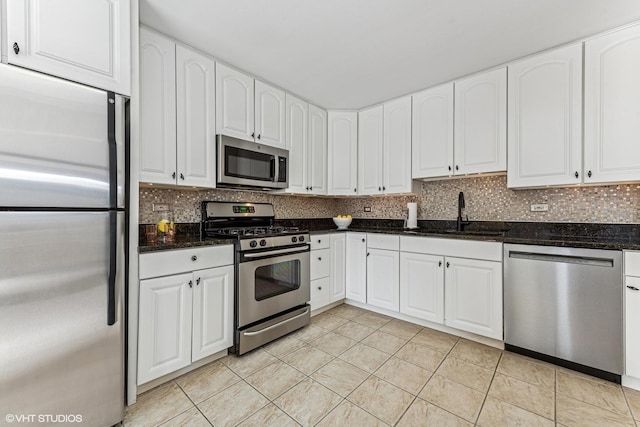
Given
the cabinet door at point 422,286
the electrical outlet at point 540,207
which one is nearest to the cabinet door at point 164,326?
the cabinet door at point 422,286

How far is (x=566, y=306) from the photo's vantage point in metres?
1.99

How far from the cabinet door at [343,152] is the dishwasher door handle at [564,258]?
5.98ft

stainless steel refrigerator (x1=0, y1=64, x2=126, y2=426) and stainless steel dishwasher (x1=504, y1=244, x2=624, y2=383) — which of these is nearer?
stainless steel refrigerator (x1=0, y1=64, x2=126, y2=426)

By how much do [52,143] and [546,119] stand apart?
3.23m

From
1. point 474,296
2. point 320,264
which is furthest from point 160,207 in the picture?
point 474,296

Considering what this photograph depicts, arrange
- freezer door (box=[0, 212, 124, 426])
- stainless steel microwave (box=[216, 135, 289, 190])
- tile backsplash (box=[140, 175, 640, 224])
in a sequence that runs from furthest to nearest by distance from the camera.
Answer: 1. stainless steel microwave (box=[216, 135, 289, 190])
2. tile backsplash (box=[140, 175, 640, 224])
3. freezer door (box=[0, 212, 124, 426])

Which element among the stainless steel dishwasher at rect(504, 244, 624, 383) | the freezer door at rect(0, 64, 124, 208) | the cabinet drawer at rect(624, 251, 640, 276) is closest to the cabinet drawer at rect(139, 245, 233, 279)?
the freezer door at rect(0, 64, 124, 208)

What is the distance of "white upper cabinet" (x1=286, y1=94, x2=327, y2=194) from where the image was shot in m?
3.05

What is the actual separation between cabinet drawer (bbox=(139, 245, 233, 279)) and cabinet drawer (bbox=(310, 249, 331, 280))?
101cm

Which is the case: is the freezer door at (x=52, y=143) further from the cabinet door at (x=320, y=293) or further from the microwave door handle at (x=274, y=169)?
the cabinet door at (x=320, y=293)

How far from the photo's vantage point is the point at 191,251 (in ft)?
6.33

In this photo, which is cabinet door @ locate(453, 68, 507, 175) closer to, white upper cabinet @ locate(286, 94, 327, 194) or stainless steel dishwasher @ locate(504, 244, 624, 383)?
stainless steel dishwasher @ locate(504, 244, 624, 383)

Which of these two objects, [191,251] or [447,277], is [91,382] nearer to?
[191,251]

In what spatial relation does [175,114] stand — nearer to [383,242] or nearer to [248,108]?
[248,108]
